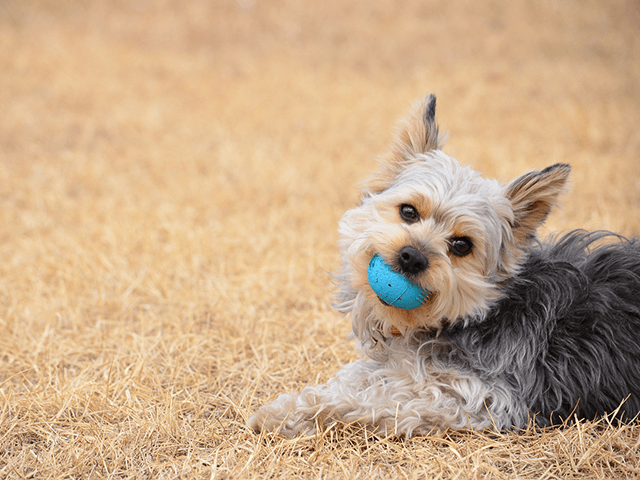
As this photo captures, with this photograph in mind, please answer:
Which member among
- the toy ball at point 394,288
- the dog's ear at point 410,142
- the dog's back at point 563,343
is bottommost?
the dog's back at point 563,343

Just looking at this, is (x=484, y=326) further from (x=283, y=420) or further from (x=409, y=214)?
(x=283, y=420)

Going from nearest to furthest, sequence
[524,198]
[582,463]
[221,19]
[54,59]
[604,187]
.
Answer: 1. [582,463]
2. [524,198]
3. [604,187]
4. [54,59]
5. [221,19]

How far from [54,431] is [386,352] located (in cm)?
167

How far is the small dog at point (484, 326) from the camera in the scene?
2.47 m

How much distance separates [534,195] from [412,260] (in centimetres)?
72

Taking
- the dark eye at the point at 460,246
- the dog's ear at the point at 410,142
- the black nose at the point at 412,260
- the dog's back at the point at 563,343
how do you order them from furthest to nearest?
the dog's ear at the point at 410,142, the dog's back at the point at 563,343, the dark eye at the point at 460,246, the black nose at the point at 412,260

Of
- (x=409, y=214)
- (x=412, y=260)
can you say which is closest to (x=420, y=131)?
(x=409, y=214)

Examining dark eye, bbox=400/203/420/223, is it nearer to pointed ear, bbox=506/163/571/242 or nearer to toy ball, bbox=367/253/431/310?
toy ball, bbox=367/253/431/310

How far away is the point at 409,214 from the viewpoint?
255 cm

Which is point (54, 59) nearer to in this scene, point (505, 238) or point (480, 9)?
point (480, 9)

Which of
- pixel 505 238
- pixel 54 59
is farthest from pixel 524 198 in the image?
pixel 54 59

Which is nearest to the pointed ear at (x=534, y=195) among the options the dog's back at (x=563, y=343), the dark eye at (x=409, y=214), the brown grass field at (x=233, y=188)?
the dog's back at (x=563, y=343)

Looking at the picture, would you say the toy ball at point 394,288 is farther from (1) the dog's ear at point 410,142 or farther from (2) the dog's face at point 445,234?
(1) the dog's ear at point 410,142

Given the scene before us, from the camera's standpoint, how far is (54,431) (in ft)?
8.64
